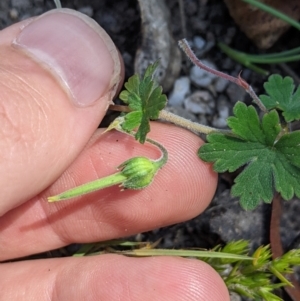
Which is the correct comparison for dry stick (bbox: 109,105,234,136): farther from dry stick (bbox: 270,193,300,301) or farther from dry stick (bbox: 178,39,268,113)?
dry stick (bbox: 270,193,300,301)

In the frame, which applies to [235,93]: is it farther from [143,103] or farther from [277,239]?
[143,103]

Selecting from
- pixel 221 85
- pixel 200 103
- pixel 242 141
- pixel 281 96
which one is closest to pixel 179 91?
pixel 200 103

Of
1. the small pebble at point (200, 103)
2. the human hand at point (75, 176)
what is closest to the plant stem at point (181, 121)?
the human hand at point (75, 176)

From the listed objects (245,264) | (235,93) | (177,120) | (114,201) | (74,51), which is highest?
(74,51)

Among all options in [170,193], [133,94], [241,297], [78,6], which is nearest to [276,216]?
[241,297]

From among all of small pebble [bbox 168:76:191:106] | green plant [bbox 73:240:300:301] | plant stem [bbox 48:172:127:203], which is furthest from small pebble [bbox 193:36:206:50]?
plant stem [bbox 48:172:127:203]

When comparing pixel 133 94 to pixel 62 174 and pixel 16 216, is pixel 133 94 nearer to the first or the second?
pixel 62 174

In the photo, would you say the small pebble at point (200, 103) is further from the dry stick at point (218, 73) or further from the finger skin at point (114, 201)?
the dry stick at point (218, 73)
